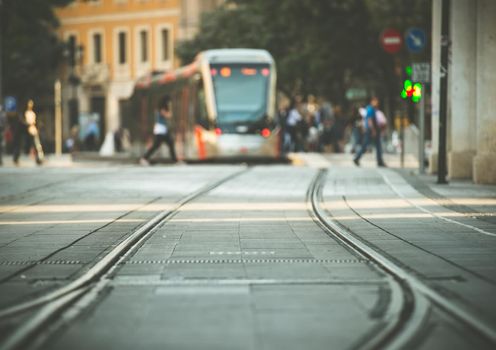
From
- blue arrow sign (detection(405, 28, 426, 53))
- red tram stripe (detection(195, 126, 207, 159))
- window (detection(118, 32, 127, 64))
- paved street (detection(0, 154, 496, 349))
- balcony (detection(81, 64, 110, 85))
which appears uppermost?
window (detection(118, 32, 127, 64))

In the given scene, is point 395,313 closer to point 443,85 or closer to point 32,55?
point 443,85

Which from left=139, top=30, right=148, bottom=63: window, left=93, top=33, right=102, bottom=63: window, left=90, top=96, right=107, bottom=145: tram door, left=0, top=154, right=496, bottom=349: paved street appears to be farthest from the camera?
→ left=93, top=33, right=102, bottom=63: window

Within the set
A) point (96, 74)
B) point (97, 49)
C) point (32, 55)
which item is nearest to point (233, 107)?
point (32, 55)

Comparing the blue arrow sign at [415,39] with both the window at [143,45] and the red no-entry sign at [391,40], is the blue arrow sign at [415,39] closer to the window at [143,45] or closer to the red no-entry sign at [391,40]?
the red no-entry sign at [391,40]

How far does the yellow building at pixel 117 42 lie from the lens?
267ft

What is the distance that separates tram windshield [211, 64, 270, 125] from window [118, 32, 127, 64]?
47.7 metres

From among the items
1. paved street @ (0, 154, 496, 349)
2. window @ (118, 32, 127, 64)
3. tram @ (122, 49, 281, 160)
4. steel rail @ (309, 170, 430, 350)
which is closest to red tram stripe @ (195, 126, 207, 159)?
tram @ (122, 49, 281, 160)

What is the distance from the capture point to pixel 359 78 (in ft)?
194

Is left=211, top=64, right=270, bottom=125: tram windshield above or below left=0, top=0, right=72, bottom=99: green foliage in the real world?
below

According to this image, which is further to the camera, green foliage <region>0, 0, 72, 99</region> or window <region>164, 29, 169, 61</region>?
window <region>164, 29, 169, 61</region>

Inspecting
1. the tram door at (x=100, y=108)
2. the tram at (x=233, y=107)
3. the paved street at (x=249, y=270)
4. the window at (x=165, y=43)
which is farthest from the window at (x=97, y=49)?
the paved street at (x=249, y=270)

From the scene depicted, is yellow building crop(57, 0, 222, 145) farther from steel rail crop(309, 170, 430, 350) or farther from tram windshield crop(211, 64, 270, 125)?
steel rail crop(309, 170, 430, 350)

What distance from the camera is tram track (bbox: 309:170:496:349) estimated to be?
6795 millimetres

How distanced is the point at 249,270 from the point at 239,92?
2627 cm
